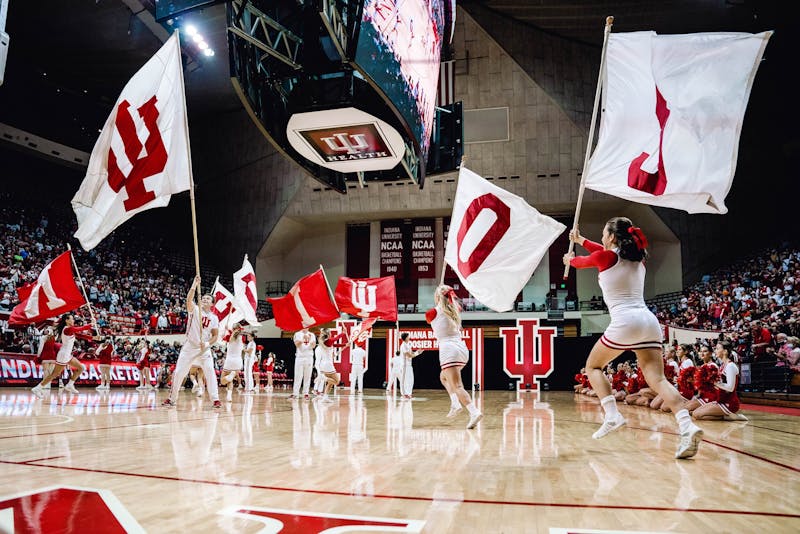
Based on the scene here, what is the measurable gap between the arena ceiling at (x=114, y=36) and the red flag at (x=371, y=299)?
1358 cm

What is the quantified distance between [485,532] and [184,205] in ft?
123

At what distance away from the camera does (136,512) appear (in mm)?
2502

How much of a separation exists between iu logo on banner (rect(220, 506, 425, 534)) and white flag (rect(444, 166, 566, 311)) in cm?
487

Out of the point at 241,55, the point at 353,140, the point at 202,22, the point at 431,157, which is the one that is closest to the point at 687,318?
the point at 431,157

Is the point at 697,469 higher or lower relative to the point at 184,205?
lower

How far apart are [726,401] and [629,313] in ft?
19.1

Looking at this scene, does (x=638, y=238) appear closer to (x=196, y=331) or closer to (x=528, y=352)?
(x=196, y=331)

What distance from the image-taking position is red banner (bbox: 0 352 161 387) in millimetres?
15844

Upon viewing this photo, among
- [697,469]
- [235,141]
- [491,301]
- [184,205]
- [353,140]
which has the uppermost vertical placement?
[235,141]

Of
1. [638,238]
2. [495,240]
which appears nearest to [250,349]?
[495,240]

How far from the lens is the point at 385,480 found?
3391mm

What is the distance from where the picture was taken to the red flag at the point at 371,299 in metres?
15.1

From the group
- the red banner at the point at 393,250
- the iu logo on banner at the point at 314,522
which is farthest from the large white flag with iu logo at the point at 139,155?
the red banner at the point at 393,250

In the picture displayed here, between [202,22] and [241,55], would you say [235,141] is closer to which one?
[202,22]
